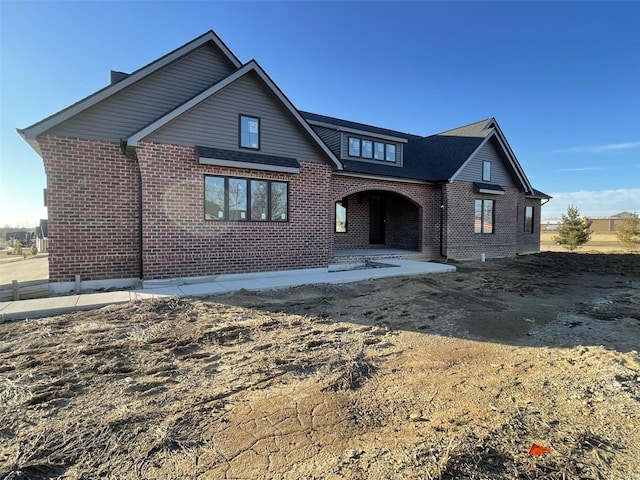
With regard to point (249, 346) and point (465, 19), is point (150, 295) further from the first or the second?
point (465, 19)

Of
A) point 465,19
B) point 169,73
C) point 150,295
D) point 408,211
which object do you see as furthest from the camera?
point 408,211

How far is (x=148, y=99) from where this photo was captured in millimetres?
9461

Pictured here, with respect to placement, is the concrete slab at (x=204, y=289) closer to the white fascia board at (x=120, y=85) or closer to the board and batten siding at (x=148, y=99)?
the board and batten siding at (x=148, y=99)

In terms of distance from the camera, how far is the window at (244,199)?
960cm

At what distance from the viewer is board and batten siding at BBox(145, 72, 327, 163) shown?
9164mm

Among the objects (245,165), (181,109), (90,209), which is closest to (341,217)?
(245,165)

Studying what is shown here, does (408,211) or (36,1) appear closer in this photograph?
(36,1)

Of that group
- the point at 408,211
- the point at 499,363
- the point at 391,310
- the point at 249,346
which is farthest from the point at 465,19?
the point at 249,346

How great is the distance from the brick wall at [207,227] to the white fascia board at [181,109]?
32cm

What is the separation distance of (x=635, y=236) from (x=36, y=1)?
3609cm

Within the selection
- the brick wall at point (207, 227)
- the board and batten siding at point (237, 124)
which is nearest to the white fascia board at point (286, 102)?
the board and batten siding at point (237, 124)

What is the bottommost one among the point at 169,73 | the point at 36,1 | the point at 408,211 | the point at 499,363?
the point at 499,363

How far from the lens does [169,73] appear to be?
9.88 m

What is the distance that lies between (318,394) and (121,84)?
954cm
